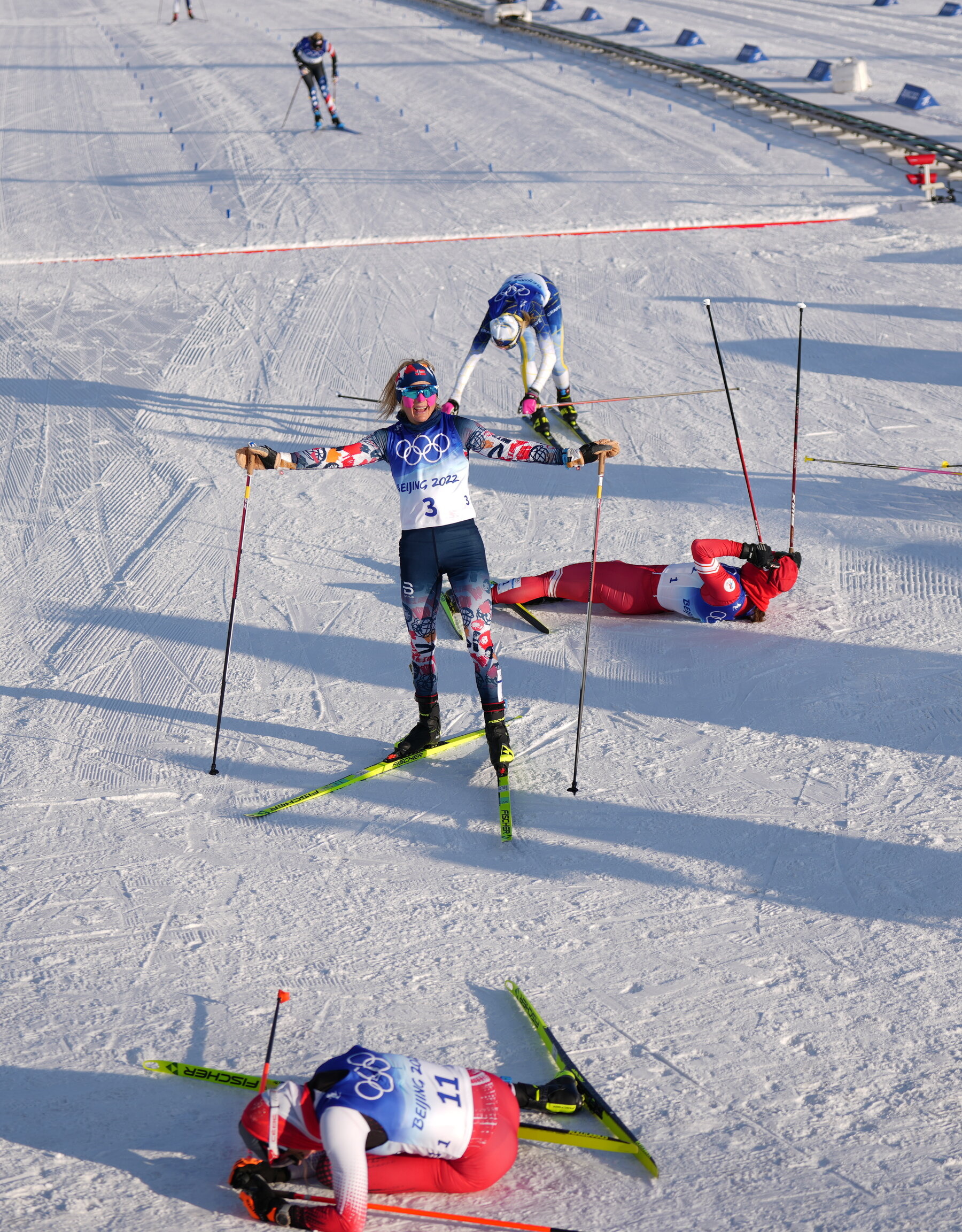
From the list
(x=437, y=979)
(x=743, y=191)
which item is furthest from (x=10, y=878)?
(x=743, y=191)

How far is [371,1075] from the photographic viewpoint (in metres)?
3.36

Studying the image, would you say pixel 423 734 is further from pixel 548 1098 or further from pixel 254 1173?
pixel 254 1173

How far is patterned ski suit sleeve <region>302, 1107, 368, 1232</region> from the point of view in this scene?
10.4ft

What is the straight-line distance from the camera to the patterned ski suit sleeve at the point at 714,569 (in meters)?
6.11

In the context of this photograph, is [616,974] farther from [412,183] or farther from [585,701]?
[412,183]

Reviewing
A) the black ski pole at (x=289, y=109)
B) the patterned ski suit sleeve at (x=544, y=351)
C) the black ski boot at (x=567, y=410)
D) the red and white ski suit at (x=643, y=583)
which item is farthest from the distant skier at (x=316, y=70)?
the red and white ski suit at (x=643, y=583)

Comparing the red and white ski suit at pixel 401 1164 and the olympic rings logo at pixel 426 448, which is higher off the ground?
the olympic rings logo at pixel 426 448

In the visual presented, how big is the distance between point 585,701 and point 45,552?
3.75 meters

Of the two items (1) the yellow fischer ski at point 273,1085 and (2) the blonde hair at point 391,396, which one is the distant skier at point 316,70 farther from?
(1) the yellow fischer ski at point 273,1085

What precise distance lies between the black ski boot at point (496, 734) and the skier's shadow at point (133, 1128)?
1902 mm

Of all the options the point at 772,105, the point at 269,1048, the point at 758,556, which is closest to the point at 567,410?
the point at 758,556

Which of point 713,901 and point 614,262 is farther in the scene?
point 614,262

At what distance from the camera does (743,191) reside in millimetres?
13789

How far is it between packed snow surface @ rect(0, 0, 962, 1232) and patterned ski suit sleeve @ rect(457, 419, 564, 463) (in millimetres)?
1359
